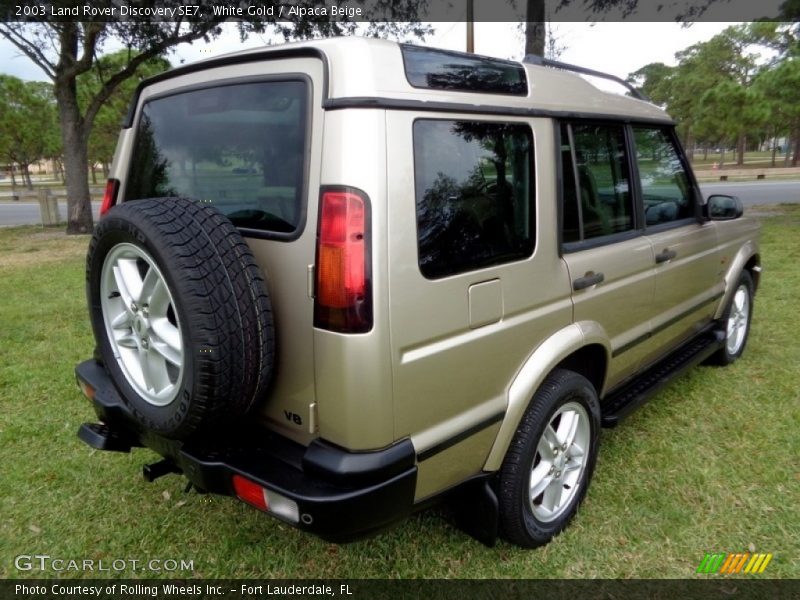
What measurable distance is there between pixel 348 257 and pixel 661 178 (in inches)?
93.1

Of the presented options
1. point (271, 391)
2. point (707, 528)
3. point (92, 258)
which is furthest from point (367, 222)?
point (707, 528)

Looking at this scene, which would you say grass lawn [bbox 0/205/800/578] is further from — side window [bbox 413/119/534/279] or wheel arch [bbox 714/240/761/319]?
side window [bbox 413/119/534/279]

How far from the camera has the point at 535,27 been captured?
37.4 feet

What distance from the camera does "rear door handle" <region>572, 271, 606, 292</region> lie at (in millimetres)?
2422

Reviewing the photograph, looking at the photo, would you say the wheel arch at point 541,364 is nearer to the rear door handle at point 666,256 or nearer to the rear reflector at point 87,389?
the rear door handle at point 666,256

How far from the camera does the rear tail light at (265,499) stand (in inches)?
69.6

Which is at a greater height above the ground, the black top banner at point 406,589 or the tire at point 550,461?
the tire at point 550,461

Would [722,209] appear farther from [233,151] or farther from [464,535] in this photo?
[233,151]

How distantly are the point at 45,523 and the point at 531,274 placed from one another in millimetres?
2447

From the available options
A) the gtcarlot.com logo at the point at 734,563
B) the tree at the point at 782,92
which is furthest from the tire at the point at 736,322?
the tree at the point at 782,92

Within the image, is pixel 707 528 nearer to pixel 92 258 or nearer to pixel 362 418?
pixel 362 418

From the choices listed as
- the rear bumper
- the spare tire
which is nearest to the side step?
the rear bumper

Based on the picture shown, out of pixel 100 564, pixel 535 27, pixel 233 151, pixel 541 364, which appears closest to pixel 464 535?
pixel 541 364

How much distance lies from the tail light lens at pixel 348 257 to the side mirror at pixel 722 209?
280 cm
